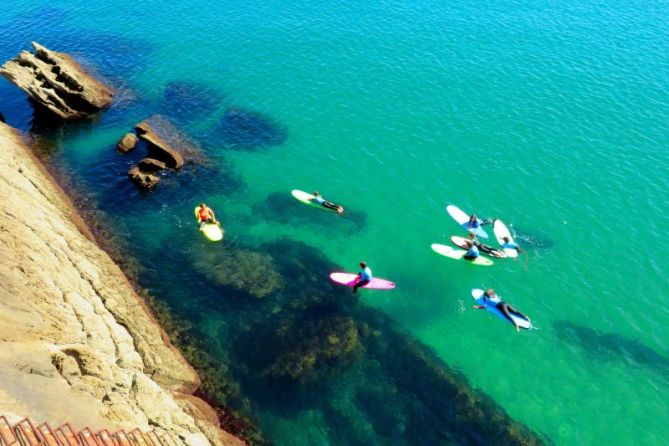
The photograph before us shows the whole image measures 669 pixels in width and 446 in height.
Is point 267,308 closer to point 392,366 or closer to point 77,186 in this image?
point 392,366

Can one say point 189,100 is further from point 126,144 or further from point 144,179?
point 144,179

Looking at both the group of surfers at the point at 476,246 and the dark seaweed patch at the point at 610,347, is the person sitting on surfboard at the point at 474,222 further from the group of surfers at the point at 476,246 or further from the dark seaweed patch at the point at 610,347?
the dark seaweed patch at the point at 610,347

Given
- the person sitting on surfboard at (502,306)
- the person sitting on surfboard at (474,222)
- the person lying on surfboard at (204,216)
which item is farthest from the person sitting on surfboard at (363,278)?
the person lying on surfboard at (204,216)

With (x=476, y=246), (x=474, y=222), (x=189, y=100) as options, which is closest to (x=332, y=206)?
(x=474, y=222)

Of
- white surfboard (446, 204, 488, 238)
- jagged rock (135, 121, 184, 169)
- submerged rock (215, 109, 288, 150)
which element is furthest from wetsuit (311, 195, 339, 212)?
jagged rock (135, 121, 184, 169)

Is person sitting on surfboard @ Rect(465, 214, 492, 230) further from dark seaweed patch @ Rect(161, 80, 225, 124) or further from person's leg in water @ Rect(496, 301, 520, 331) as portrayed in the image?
dark seaweed patch @ Rect(161, 80, 225, 124)

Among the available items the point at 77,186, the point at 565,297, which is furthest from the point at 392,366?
the point at 77,186
